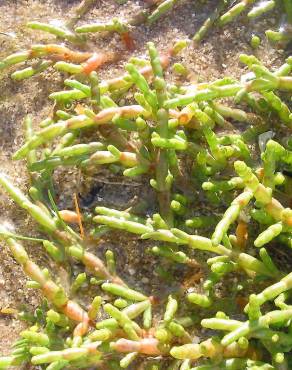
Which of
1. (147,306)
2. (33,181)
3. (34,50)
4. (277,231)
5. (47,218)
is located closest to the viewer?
(277,231)

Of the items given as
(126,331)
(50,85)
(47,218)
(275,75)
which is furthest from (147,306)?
(50,85)

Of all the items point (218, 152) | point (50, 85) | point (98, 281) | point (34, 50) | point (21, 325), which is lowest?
point (21, 325)

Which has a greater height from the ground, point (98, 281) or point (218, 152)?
point (218, 152)

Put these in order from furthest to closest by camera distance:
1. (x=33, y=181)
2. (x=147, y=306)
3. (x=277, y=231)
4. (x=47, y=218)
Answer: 1. (x=33, y=181)
2. (x=47, y=218)
3. (x=147, y=306)
4. (x=277, y=231)

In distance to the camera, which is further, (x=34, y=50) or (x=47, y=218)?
(x=34, y=50)

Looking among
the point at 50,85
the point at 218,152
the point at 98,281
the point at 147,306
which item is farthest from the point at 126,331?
the point at 50,85

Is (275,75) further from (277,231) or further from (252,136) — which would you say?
(277,231)
